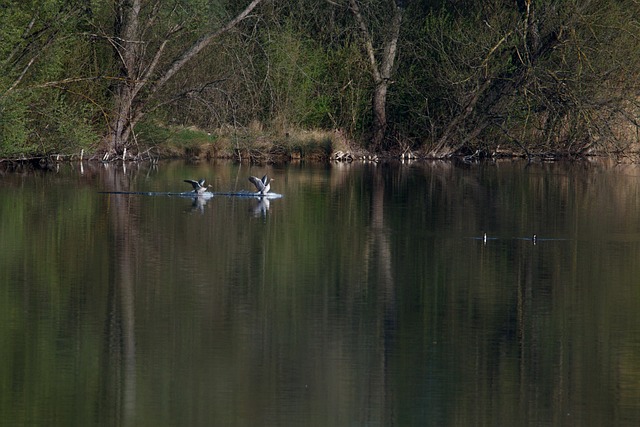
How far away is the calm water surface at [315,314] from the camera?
9.18 meters

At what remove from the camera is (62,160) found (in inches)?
1309

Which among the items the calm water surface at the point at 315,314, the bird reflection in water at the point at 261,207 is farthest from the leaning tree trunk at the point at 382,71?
the calm water surface at the point at 315,314

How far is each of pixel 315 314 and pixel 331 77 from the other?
28464mm

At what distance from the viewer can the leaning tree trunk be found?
3897 centimetres

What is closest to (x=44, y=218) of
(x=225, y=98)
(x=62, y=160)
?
(x=62, y=160)

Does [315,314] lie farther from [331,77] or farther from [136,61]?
[331,77]

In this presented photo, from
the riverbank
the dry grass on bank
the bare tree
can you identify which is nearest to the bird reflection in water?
the bare tree

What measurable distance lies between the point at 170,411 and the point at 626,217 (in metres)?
14.0

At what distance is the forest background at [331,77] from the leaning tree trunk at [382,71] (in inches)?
2.1

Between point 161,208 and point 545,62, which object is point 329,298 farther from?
point 545,62

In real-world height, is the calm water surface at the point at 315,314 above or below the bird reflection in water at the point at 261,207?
below

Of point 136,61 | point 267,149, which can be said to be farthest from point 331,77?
point 136,61

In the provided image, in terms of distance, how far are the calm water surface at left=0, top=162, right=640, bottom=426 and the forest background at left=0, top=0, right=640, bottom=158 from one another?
10.1m

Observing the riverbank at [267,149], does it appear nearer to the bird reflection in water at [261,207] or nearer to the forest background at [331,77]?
the forest background at [331,77]
